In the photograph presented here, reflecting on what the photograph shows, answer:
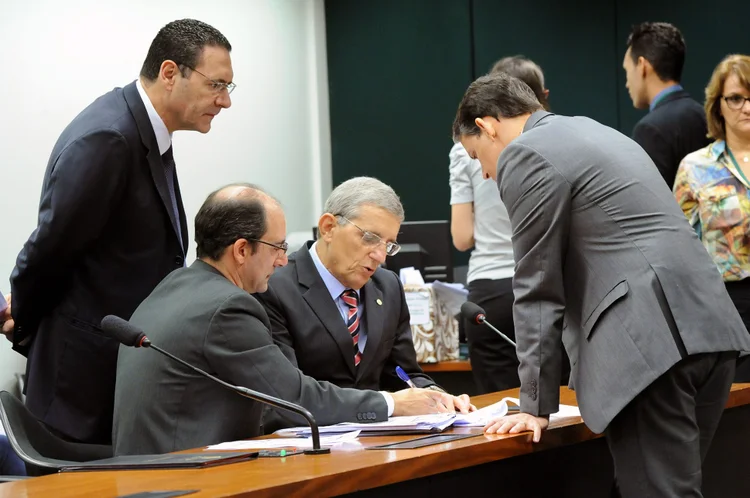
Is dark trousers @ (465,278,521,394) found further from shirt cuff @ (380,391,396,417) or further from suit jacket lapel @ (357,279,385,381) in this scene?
shirt cuff @ (380,391,396,417)

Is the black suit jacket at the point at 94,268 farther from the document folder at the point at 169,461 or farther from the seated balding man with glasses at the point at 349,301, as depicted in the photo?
the document folder at the point at 169,461

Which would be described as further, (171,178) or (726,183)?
(726,183)

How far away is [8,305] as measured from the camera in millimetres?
2885

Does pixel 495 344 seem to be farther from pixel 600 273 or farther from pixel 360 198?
pixel 600 273

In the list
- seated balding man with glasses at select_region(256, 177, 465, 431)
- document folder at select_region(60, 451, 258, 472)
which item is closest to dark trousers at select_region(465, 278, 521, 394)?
seated balding man with glasses at select_region(256, 177, 465, 431)

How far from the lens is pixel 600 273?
2053mm

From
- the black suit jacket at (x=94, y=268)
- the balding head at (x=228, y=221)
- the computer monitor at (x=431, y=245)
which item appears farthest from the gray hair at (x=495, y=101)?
the computer monitor at (x=431, y=245)

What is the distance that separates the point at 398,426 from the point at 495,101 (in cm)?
73

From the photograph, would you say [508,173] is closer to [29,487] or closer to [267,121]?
[29,487]

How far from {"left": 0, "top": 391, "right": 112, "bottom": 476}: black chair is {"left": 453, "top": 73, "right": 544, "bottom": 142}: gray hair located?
1100mm

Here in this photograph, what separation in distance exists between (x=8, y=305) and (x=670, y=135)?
229 cm

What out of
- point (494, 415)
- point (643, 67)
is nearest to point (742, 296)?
point (643, 67)

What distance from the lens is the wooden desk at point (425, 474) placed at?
1706 millimetres

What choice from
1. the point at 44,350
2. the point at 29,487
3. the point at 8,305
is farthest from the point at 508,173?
the point at 8,305
